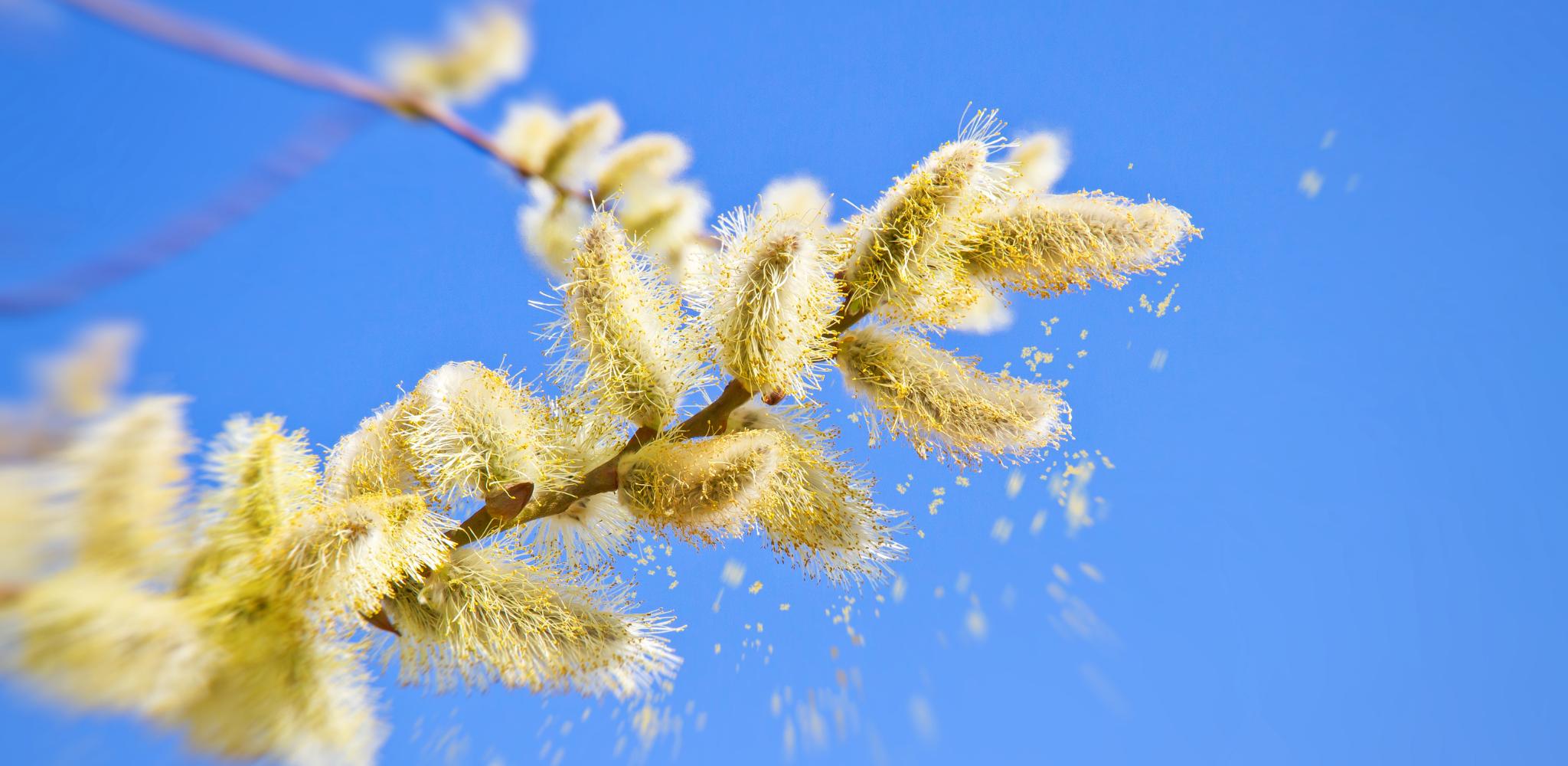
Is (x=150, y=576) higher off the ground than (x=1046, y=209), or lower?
lower

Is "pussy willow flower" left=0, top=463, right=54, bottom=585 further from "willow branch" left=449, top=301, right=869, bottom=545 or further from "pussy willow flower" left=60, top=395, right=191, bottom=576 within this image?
"willow branch" left=449, top=301, right=869, bottom=545

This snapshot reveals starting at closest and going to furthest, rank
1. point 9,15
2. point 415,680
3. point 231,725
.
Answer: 1. point 9,15
2. point 231,725
3. point 415,680

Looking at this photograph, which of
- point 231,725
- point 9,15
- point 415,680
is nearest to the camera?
point 9,15

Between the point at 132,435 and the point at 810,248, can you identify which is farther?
the point at 810,248

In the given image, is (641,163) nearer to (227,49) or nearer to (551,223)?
(551,223)

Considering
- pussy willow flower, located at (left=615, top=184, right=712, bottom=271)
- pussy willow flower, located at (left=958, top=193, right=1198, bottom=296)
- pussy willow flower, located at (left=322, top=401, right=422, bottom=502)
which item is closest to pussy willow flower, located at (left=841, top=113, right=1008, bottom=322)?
pussy willow flower, located at (left=958, top=193, right=1198, bottom=296)

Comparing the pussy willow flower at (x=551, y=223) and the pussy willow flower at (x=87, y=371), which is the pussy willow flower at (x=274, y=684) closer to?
the pussy willow flower at (x=87, y=371)

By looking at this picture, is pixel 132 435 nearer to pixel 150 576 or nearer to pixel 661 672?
pixel 150 576

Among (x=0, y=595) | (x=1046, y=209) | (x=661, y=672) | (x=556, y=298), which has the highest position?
(x=1046, y=209)

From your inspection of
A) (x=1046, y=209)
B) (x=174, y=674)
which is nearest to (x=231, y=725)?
(x=174, y=674)
